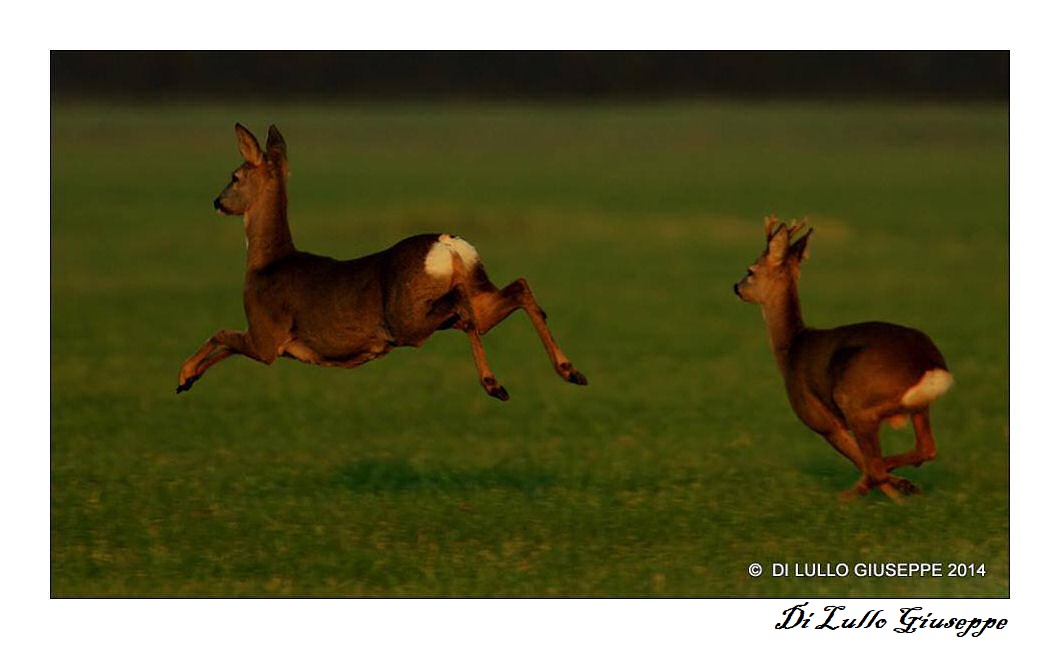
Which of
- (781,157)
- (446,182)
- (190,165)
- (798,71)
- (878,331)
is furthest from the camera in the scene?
(798,71)

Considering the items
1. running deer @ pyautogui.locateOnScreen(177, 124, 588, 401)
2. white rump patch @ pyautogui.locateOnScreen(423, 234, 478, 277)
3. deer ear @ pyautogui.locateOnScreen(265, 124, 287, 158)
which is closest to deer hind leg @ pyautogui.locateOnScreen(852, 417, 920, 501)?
running deer @ pyautogui.locateOnScreen(177, 124, 588, 401)

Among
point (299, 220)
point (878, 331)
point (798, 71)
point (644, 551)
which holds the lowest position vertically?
point (644, 551)

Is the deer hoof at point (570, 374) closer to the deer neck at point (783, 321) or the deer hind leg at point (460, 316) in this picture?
the deer hind leg at point (460, 316)

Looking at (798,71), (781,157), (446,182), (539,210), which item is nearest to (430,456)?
(539,210)

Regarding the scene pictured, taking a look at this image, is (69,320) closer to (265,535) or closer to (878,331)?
(265,535)

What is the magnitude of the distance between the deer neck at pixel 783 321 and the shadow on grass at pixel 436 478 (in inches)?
103

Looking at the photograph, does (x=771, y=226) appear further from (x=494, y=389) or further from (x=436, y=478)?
(x=436, y=478)

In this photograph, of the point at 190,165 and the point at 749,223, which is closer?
the point at 749,223

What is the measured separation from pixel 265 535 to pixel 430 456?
287 cm

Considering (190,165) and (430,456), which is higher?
(190,165)

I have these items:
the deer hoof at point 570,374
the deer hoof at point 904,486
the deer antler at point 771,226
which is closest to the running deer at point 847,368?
the deer antler at point 771,226

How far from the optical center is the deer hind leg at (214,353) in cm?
1022

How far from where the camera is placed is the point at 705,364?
21328 millimetres

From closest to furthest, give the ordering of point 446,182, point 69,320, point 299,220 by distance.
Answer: point 69,320
point 299,220
point 446,182
